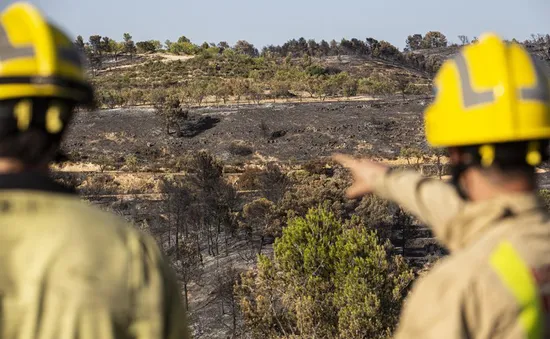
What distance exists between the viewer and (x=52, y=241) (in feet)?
4.69

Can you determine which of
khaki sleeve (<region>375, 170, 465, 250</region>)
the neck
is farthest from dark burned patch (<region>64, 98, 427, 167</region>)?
the neck

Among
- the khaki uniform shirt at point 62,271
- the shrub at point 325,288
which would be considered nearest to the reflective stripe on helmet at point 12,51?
the khaki uniform shirt at point 62,271

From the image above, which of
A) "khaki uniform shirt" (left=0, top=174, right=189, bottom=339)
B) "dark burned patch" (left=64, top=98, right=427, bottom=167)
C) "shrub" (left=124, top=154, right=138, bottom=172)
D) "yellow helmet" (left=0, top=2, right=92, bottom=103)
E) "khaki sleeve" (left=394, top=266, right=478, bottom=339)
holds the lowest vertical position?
"shrub" (left=124, top=154, right=138, bottom=172)

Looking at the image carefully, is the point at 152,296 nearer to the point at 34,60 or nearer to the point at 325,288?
the point at 34,60

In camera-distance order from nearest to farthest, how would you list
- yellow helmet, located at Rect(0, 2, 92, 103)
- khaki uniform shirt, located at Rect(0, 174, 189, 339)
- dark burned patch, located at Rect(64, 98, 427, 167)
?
khaki uniform shirt, located at Rect(0, 174, 189, 339), yellow helmet, located at Rect(0, 2, 92, 103), dark burned patch, located at Rect(64, 98, 427, 167)

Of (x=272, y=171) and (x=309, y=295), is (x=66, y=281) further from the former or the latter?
(x=272, y=171)

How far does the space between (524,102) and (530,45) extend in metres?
107

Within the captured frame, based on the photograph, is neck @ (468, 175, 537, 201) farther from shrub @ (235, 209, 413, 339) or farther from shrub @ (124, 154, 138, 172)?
shrub @ (124, 154, 138, 172)

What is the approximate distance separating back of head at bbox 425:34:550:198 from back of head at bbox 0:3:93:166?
918 millimetres

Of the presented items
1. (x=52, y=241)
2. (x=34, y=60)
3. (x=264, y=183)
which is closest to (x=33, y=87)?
(x=34, y=60)

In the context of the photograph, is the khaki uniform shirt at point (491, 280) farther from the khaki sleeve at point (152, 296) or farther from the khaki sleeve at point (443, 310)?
the khaki sleeve at point (152, 296)

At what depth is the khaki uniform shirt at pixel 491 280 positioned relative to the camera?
1492mm

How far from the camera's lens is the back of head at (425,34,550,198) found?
1.67 metres

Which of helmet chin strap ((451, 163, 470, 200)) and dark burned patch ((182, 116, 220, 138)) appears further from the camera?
dark burned patch ((182, 116, 220, 138))
